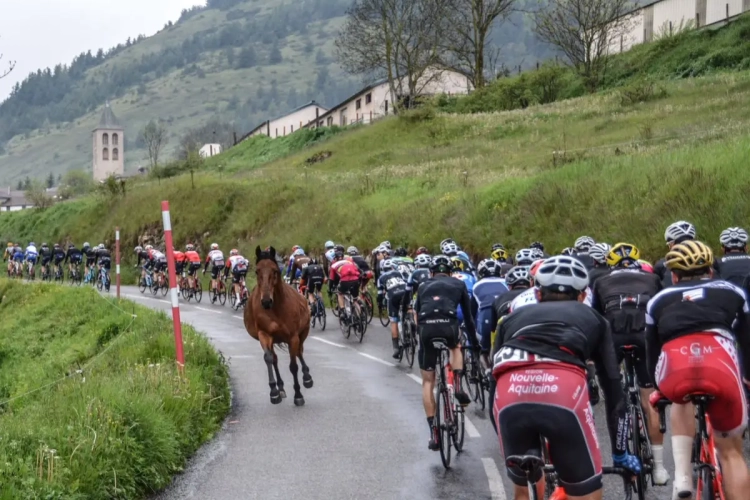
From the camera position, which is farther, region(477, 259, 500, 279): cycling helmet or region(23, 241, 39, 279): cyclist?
region(23, 241, 39, 279): cyclist

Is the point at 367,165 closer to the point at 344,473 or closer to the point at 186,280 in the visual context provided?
the point at 186,280

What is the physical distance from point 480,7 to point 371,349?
49.4m

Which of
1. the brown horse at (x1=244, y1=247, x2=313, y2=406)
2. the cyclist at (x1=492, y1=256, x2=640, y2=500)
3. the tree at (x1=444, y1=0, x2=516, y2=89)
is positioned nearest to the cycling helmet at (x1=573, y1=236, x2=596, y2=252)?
the brown horse at (x1=244, y1=247, x2=313, y2=406)

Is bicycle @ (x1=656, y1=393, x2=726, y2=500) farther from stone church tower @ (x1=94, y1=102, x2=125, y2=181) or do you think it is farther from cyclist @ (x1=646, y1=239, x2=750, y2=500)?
stone church tower @ (x1=94, y1=102, x2=125, y2=181)

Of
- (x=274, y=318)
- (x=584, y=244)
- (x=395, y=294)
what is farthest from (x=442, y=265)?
(x=395, y=294)

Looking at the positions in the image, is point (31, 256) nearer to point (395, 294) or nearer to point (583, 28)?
point (395, 294)

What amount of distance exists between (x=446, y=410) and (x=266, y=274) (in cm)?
391

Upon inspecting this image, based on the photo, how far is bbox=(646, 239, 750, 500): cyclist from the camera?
227 inches

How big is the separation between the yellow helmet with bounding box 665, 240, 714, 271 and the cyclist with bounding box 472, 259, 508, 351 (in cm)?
426

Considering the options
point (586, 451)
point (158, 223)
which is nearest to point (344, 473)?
point (586, 451)

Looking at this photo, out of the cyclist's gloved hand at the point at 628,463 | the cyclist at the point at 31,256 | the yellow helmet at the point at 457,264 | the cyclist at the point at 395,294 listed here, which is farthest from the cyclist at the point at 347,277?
the cyclist at the point at 31,256

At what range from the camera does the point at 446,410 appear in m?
8.97

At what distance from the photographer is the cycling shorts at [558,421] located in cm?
493

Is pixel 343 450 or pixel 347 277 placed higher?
pixel 347 277
